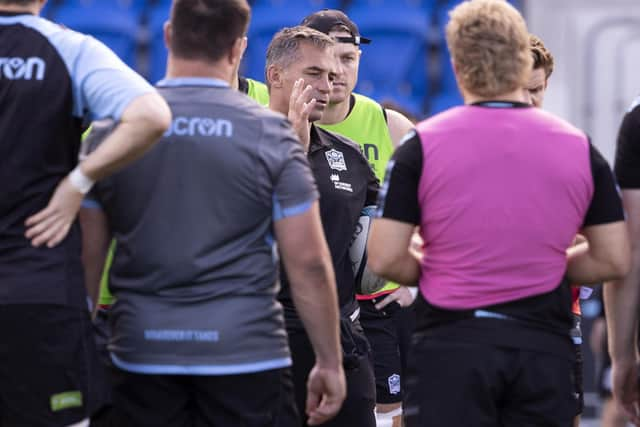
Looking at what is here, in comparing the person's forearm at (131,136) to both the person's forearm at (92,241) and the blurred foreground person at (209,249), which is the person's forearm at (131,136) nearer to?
the blurred foreground person at (209,249)

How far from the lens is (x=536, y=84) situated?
234 inches

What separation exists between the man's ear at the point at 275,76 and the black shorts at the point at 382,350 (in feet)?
4.29

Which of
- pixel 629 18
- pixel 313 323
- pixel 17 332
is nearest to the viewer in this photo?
Result: pixel 17 332

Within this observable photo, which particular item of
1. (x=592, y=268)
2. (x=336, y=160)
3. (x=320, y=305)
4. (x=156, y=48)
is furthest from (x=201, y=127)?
(x=156, y=48)

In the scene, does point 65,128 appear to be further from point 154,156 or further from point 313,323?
point 313,323

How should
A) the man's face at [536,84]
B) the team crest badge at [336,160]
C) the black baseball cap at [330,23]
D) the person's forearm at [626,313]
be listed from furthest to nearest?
the black baseball cap at [330,23], the man's face at [536,84], the team crest badge at [336,160], the person's forearm at [626,313]

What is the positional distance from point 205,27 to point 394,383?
277cm

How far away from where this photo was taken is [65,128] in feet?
13.5

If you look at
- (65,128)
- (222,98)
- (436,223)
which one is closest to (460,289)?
(436,223)

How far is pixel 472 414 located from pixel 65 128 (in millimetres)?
1543

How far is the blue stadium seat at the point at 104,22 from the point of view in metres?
11.5

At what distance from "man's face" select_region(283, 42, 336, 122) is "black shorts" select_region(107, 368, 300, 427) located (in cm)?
177

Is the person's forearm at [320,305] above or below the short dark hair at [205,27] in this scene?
below

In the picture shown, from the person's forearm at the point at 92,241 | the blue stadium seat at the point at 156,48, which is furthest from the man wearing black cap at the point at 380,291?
the blue stadium seat at the point at 156,48
